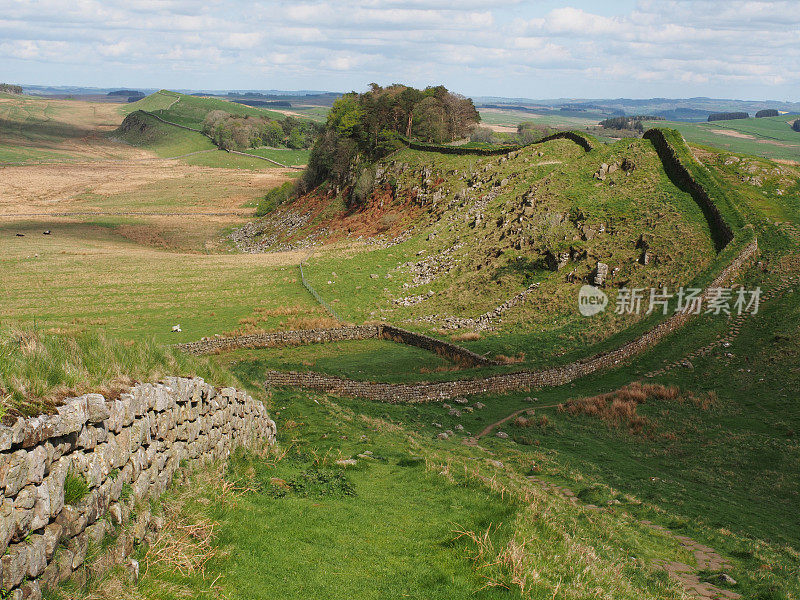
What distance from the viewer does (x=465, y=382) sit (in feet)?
97.1

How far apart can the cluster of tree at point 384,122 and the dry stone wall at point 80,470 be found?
258 ft

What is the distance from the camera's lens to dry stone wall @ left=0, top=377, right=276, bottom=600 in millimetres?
6465

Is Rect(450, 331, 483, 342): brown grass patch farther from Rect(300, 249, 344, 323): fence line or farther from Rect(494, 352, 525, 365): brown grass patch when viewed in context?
Rect(300, 249, 344, 323): fence line

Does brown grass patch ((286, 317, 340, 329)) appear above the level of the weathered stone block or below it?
below

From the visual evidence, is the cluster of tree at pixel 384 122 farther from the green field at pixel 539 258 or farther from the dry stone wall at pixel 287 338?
the dry stone wall at pixel 287 338

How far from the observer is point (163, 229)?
316 feet

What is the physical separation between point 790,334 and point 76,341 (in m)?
33.8

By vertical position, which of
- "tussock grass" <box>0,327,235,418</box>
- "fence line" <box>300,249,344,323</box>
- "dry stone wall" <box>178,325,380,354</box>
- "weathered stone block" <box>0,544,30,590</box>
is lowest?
"dry stone wall" <box>178,325,380,354</box>

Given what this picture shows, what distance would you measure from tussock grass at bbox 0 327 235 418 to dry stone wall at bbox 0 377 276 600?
32 cm

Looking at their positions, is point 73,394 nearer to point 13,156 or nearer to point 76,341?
point 76,341

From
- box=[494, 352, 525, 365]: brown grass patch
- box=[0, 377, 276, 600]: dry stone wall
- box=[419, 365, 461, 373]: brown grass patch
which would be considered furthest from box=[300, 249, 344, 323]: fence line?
box=[0, 377, 276, 600]: dry stone wall

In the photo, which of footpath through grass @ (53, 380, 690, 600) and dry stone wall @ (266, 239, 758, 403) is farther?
dry stone wall @ (266, 239, 758, 403)

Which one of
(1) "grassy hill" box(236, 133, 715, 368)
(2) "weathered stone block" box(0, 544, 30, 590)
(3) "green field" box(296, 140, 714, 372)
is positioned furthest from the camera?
(1) "grassy hill" box(236, 133, 715, 368)

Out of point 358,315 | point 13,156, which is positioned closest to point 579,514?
point 358,315
